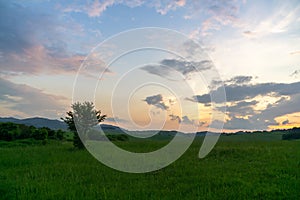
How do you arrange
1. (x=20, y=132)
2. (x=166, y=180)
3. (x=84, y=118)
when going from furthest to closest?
(x=20, y=132) → (x=84, y=118) → (x=166, y=180)

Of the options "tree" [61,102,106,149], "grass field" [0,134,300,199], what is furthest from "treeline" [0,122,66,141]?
"grass field" [0,134,300,199]

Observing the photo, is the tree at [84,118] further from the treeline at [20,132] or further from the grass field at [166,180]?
the treeline at [20,132]

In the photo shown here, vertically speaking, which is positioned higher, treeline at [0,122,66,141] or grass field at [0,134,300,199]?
treeline at [0,122,66,141]

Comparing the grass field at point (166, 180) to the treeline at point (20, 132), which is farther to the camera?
the treeline at point (20, 132)

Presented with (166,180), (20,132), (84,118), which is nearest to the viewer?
(166,180)

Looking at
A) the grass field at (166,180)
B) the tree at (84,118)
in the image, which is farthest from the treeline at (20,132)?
the grass field at (166,180)

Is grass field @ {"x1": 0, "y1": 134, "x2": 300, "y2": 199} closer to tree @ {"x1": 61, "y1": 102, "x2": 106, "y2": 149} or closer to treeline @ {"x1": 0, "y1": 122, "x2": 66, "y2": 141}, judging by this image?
tree @ {"x1": 61, "y1": 102, "x2": 106, "y2": 149}

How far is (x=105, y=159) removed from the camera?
18.8 metres

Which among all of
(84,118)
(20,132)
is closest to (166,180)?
(84,118)

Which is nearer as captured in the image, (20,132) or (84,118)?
(84,118)

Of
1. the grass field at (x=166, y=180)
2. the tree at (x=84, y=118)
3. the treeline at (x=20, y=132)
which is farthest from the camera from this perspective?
the treeline at (x=20, y=132)

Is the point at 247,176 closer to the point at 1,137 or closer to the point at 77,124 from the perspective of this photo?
the point at 77,124

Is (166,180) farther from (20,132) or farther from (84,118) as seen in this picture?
(20,132)

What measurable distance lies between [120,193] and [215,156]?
10034 millimetres
